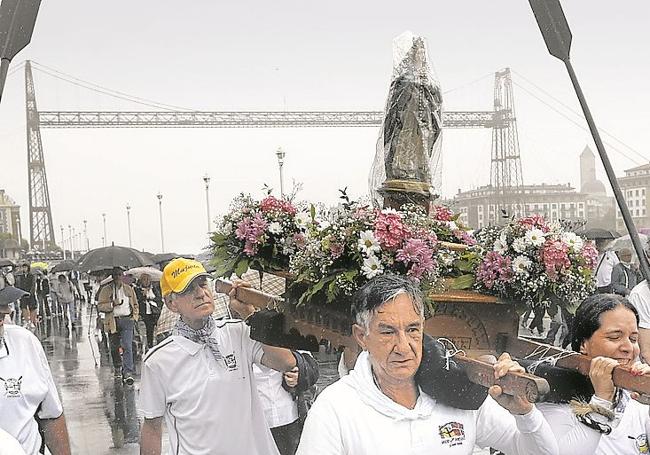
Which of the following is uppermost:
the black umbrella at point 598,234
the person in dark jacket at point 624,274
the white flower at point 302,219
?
the white flower at point 302,219

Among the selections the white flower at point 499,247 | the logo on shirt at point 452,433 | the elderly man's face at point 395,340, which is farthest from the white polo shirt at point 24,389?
the white flower at point 499,247

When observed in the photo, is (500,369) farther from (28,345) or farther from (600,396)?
(28,345)

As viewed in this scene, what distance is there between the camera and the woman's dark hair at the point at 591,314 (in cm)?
288

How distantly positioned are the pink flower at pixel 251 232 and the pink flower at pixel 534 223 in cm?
123

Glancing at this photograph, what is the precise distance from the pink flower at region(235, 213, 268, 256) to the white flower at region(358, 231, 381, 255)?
2.05ft

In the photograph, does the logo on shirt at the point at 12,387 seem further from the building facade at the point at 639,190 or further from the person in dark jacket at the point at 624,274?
the building facade at the point at 639,190

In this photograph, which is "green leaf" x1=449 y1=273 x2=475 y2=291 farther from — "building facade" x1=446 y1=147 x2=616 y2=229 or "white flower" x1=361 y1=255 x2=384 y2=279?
"building facade" x1=446 y1=147 x2=616 y2=229

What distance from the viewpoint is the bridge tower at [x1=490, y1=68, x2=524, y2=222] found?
65.2 feet

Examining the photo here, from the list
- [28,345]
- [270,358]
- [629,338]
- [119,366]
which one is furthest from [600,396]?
[119,366]

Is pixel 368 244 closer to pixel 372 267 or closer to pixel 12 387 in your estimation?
pixel 372 267

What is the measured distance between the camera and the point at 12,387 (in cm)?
362

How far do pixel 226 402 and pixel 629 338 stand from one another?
1711 millimetres

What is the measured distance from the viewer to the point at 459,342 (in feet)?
13.3

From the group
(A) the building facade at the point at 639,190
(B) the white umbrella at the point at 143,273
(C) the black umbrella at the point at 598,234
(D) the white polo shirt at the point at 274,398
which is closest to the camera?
(D) the white polo shirt at the point at 274,398
